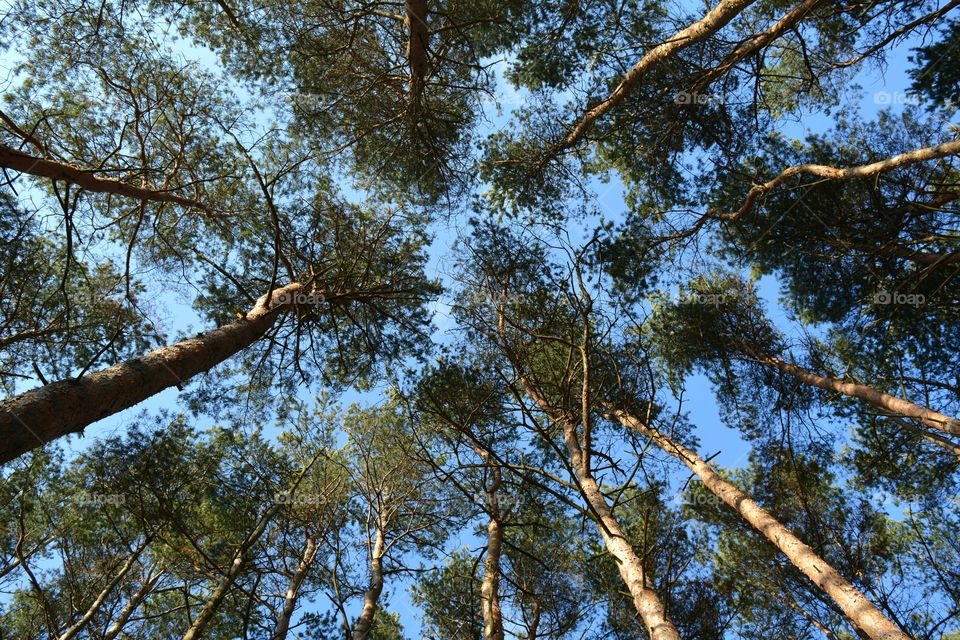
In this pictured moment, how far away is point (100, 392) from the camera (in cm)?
315

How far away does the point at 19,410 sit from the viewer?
8.67ft

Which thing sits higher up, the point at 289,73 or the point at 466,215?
the point at 289,73

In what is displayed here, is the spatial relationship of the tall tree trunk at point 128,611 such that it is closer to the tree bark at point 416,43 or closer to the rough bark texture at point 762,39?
the tree bark at point 416,43

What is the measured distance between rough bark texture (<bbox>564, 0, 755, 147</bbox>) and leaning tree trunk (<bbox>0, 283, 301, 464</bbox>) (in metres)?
5.33

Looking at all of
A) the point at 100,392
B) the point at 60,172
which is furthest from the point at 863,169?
the point at 60,172

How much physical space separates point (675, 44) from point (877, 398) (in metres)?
5.93

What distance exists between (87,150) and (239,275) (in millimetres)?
2311

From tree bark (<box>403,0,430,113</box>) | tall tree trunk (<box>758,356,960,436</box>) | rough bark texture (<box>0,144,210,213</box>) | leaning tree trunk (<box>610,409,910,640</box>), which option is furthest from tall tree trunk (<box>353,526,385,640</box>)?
tall tree trunk (<box>758,356,960,436</box>)

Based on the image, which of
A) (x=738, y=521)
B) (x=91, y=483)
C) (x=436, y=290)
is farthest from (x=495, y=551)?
(x=91, y=483)

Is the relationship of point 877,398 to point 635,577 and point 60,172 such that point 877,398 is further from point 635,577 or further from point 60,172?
point 60,172

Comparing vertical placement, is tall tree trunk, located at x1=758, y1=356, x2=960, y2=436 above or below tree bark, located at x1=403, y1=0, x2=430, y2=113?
below

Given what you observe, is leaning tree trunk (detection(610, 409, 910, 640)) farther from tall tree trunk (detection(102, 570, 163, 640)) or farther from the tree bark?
tall tree trunk (detection(102, 570, 163, 640))

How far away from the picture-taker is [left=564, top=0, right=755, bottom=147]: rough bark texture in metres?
5.30

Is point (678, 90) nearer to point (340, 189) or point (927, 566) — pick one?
point (340, 189)
